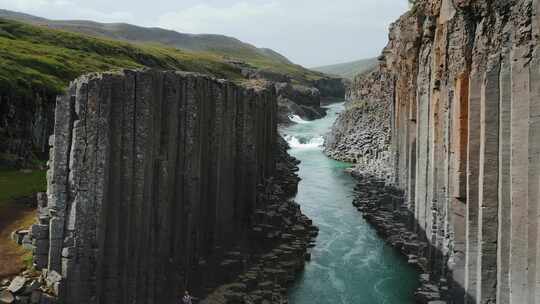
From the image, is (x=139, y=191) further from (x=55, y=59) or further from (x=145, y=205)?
(x=55, y=59)

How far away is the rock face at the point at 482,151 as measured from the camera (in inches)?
565

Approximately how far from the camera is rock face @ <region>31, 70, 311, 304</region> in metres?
16.1

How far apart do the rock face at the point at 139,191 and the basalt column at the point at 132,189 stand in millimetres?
30

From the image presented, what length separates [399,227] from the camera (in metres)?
31.6

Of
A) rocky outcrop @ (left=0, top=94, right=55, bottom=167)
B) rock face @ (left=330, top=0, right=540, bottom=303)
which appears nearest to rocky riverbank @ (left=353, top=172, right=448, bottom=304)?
rock face @ (left=330, top=0, right=540, bottom=303)

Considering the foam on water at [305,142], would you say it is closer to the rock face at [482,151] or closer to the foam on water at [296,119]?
the foam on water at [296,119]

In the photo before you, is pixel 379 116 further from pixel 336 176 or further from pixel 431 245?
pixel 431 245

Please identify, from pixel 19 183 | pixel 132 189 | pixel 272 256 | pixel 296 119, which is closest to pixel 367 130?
pixel 272 256

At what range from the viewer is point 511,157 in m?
15.3

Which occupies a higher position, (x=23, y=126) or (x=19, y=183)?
(x=23, y=126)

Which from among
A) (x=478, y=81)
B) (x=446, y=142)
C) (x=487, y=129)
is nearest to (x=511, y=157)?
(x=487, y=129)

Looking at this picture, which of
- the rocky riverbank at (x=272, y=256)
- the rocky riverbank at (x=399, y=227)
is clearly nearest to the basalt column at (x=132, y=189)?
the rocky riverbank at (x=272, y=256)

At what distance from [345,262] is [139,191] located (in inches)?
496

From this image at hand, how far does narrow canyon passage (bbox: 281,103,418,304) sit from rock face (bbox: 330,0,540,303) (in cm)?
184
